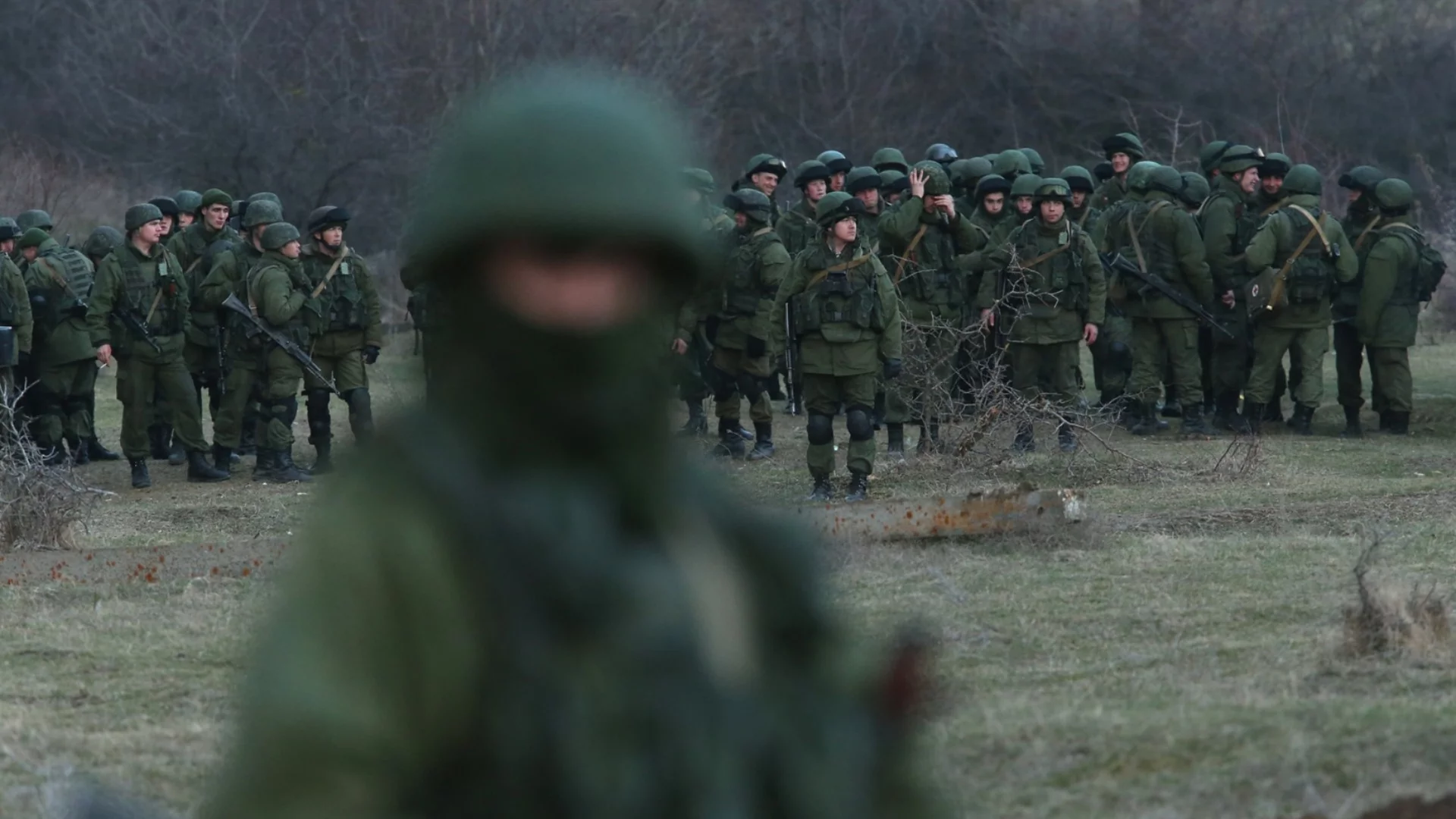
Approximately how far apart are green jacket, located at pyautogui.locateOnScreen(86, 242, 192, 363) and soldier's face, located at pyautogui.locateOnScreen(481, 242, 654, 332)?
1173 cm

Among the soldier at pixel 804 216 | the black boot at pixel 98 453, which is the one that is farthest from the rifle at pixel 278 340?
the soldier at pixel 804 216

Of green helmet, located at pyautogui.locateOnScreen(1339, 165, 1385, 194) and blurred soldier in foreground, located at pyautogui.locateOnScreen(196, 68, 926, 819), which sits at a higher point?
green helmet, located at pyautogui.locateOnScreen(1339, 165, 1385, 194)

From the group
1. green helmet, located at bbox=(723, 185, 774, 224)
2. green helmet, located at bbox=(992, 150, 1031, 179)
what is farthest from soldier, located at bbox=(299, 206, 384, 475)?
green helmet, located at bbox=(992, 150, 1031, 179)

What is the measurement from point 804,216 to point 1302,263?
3.23 metres

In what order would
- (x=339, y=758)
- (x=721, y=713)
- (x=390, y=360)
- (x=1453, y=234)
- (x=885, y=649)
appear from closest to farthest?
(x=339, y=758) → (x=721, y=713) → (x=885, y=649) → (x=1453, y=234) → (x=390, y=360)

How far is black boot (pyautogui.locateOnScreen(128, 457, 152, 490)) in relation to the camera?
13.1 metres

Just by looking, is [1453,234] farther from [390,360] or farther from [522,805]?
[522,805]

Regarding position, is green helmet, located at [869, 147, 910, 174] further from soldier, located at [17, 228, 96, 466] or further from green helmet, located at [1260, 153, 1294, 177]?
soldier, located at [17, 228, 96, 466]

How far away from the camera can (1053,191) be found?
12.9 metres

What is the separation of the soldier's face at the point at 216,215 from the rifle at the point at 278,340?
1307mm

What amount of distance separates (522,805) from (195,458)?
A: 12056mm

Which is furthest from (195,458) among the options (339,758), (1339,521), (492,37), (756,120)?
(756,120)

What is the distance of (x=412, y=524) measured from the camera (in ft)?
5.61

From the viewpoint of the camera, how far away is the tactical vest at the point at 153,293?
13039 millimetres
